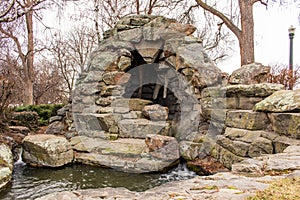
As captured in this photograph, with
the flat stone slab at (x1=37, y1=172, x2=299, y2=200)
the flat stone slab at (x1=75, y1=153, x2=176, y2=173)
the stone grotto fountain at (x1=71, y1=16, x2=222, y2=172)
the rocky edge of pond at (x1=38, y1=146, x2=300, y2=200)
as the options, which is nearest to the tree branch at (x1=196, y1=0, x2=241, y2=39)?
the stone grotto fountain at (x1=71, y1=16, x2=222, y2=172)

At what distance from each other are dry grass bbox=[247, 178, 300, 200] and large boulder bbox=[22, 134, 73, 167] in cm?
393

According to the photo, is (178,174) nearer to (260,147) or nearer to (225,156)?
(225,156)

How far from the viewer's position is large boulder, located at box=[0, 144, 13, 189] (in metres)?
3.36

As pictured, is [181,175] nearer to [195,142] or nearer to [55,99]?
[195,142]

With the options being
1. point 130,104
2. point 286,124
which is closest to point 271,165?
point 286,124

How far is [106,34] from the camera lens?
638 centimetres

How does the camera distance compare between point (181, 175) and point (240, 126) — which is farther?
point (181, 175)

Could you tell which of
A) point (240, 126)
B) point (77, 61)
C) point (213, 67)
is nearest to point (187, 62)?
point (213, 67)

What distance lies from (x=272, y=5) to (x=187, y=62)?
17.7 feet

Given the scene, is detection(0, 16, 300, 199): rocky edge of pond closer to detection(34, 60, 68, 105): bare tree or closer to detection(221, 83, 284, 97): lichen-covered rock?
detection(221, 83, 284, 97): lichen-covered rock

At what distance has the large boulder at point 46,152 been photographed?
4168mm

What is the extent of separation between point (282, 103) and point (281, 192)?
2140 millimetres

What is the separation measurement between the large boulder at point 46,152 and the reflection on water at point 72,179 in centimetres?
13

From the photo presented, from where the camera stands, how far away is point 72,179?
3.69 meters
